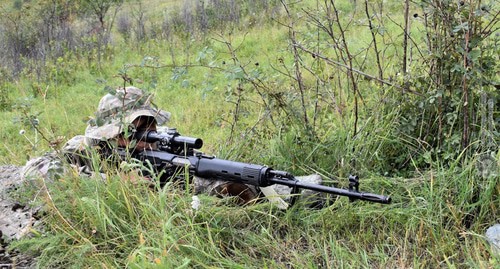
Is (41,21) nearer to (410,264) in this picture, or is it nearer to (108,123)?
(108,123)

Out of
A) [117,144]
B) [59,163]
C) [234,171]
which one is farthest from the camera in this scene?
[117,144]

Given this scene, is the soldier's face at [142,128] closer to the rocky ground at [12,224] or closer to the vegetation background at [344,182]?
the vegetation background at [344,182]

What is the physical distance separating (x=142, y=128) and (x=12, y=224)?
36.4 inches

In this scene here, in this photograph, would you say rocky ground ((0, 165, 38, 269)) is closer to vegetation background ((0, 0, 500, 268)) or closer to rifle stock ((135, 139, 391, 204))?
vegetation background ((0, 0, 500, 268))

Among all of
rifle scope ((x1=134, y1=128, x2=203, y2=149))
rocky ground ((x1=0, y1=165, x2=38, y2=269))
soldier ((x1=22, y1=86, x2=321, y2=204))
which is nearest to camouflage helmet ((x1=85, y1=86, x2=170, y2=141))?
soldier ((x1=22, y1=86, x2=321, y2=204))

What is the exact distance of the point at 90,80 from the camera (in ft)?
30.7

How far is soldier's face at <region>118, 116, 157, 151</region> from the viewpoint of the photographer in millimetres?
3459

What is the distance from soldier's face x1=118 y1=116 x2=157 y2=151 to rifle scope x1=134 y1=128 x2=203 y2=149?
0.03 m

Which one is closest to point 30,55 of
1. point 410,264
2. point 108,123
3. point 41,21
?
point 41,21

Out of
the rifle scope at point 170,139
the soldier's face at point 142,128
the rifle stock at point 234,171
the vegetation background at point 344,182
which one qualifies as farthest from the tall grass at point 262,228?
the soldier's face at point 142,128

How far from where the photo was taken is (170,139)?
3.34 m

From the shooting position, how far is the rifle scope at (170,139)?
10.7ft

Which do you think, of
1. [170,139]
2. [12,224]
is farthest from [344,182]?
[12,224]

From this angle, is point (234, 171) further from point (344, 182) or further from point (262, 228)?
point (344, 182)
